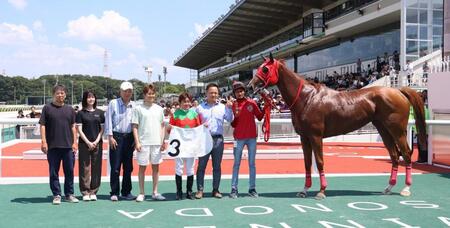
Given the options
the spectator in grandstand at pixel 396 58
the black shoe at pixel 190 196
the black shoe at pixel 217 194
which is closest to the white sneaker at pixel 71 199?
the black shoe at pixel 190 196

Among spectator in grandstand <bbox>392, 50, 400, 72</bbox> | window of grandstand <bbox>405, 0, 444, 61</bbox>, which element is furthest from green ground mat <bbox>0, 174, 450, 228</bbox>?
spectator in grandstand <bbox>392, 50, 400, 72</bbox>

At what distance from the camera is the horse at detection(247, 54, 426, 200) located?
614 centimetres

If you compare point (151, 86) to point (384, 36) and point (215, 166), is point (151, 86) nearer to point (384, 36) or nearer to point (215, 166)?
point (215, 166)

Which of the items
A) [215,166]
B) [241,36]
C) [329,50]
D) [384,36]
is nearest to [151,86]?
[215,166]

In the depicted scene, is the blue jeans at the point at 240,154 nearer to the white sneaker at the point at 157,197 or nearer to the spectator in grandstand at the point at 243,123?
the spectator in grandstand at the point at 243,123

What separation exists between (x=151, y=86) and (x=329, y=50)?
3149cm

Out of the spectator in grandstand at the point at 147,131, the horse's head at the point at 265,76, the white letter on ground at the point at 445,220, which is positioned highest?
the horse's head at the point at 265,76

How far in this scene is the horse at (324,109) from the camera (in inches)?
242

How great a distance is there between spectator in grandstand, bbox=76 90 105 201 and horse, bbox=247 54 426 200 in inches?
80.5

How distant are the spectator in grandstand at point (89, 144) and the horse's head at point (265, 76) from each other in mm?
2035

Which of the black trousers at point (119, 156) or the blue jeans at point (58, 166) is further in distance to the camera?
the black trousers at point (119, 156)

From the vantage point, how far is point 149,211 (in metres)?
5.39

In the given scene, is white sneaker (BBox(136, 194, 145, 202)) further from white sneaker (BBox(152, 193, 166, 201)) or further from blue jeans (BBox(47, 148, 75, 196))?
blue jeans (BBox(47, 148, 75, 196))

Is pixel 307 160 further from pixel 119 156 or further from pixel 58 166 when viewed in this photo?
pixel 58 166
